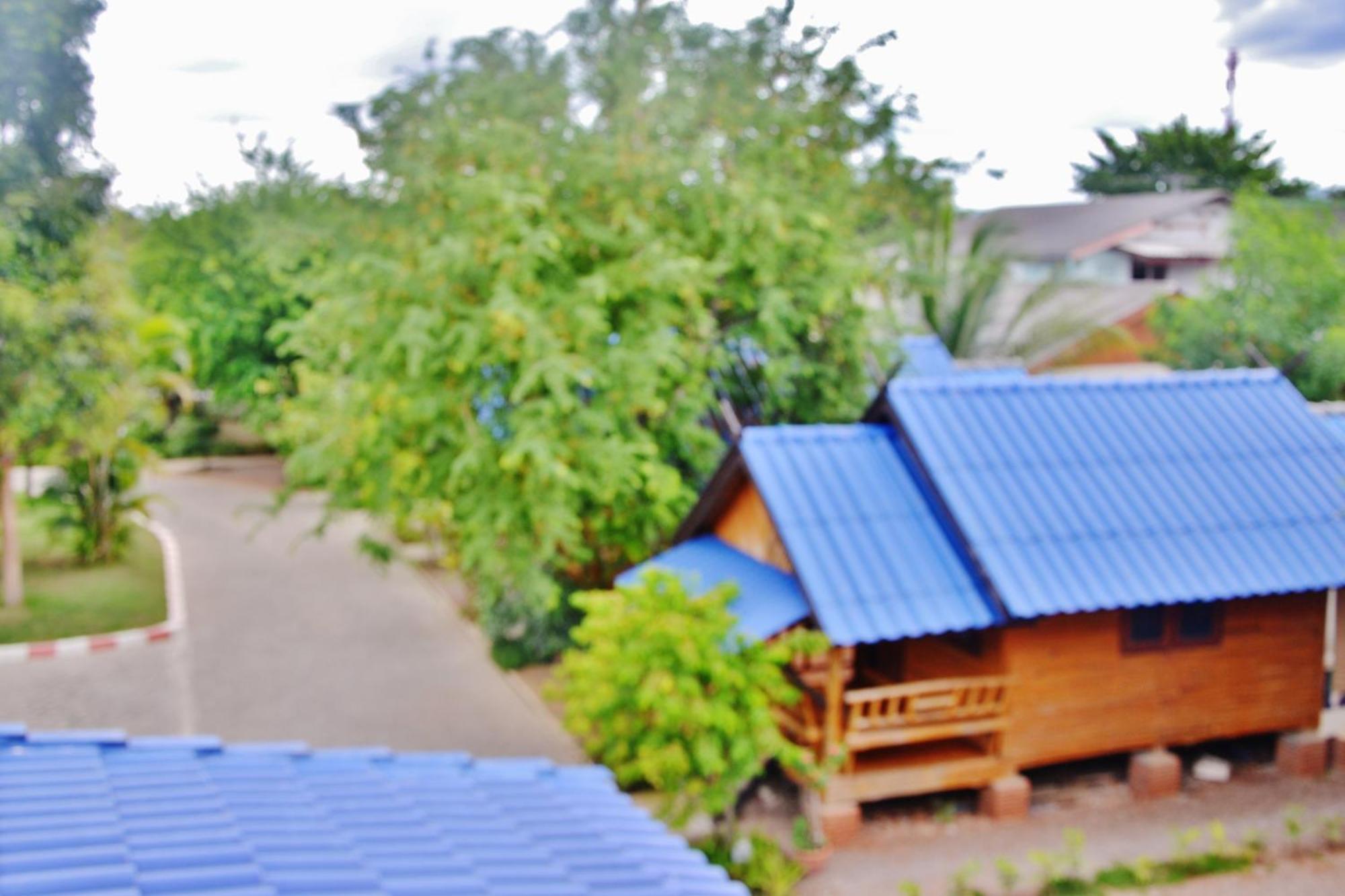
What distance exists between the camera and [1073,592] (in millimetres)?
10438

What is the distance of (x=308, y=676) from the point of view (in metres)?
15.5

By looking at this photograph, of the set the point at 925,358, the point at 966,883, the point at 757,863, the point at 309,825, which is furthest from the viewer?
the point at 925,358

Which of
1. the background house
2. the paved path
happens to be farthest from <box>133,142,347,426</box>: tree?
the background house

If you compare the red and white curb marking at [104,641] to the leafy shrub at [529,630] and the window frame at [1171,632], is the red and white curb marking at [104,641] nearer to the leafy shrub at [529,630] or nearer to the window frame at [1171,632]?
the leafy shrub at [529,630]

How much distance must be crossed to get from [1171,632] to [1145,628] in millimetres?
278

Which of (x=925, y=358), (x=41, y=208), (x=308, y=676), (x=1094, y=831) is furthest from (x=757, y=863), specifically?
(x=41, y=208)

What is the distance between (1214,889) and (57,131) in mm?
14772

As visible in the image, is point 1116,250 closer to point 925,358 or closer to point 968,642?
point 925,358

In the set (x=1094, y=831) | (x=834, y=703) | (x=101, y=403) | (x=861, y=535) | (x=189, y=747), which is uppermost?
(x=189, y=747)

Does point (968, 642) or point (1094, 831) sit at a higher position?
point (968, 642)

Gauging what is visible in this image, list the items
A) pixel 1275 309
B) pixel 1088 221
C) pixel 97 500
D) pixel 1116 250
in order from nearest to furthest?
pixel 97 500 → pixel 1275 309 → pixel 1116 250 → pixel 1088 221

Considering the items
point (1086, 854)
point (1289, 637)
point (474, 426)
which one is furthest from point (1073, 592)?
point (474, 426)

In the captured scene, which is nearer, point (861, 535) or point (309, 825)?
point (309, 825)

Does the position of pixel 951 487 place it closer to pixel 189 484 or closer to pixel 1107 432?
pixel 1107 432
